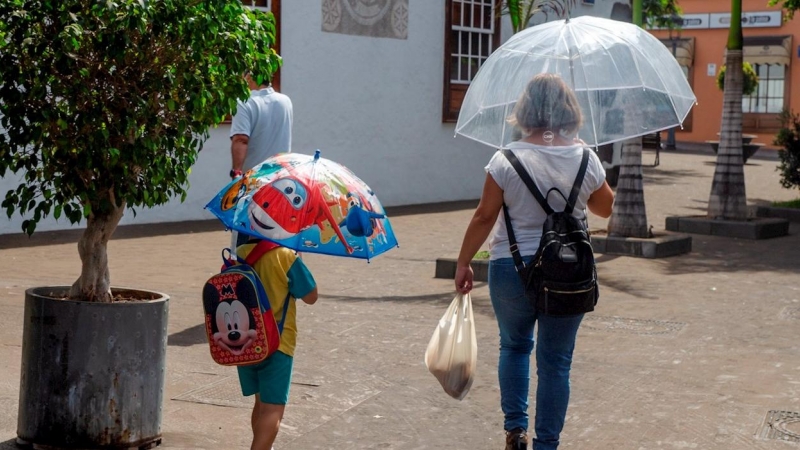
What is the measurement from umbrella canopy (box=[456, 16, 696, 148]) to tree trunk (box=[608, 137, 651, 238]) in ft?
Answer: 21.1

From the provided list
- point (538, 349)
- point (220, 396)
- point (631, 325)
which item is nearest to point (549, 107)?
point (538, 349)

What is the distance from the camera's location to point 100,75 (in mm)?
4930

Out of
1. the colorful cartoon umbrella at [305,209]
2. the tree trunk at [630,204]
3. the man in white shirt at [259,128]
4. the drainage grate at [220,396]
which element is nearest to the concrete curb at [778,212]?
the tree trunk at [630,204]

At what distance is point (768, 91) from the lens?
41469 mm

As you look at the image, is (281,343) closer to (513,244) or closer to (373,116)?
(513,244)

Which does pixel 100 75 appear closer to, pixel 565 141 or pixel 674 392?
pixel 565 141

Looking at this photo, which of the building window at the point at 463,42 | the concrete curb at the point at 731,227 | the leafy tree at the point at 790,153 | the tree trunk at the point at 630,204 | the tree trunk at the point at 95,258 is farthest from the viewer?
Result: the building window at the point at 463,42

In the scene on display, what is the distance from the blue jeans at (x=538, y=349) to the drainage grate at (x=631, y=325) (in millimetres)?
3347

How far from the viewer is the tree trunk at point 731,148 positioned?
576 inches

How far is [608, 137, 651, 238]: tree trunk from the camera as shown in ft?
41.5

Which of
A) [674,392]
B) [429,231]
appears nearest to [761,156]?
[429,231]

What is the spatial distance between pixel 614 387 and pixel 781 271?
5.59m

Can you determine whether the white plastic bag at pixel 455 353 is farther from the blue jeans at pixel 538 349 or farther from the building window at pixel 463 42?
the building window at pixel 463 42

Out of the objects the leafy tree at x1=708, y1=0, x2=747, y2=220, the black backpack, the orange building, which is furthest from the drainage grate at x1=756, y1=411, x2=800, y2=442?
the orange building
